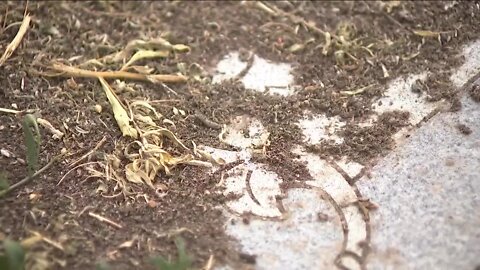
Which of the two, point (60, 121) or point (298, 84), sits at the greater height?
point (298, 84)

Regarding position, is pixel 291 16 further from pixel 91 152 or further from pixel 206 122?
pixel 91 152

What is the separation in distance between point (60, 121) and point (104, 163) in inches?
5.9

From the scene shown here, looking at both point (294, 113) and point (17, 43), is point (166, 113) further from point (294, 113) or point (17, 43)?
point (17, 43)

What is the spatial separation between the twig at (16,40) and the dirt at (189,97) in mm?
16

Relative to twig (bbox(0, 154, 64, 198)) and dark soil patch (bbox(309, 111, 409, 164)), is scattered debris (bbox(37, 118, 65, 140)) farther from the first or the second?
dark soil patch (bbox(309, 111, 409, 164))

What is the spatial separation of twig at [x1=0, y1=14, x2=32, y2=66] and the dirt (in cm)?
2

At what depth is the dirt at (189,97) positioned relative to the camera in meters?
1.15

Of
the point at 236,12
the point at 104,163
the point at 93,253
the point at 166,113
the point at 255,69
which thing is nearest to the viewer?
the point at 93,253

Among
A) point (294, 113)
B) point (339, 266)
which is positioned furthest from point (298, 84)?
point (339, 266)

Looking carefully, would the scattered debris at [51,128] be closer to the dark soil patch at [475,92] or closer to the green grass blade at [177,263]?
the green grass blade at [177,263]

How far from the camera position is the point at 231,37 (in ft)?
5.26

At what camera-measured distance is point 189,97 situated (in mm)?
1430

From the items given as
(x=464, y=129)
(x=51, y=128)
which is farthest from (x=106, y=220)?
(x=464, y=129)

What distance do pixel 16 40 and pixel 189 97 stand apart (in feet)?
1.35
